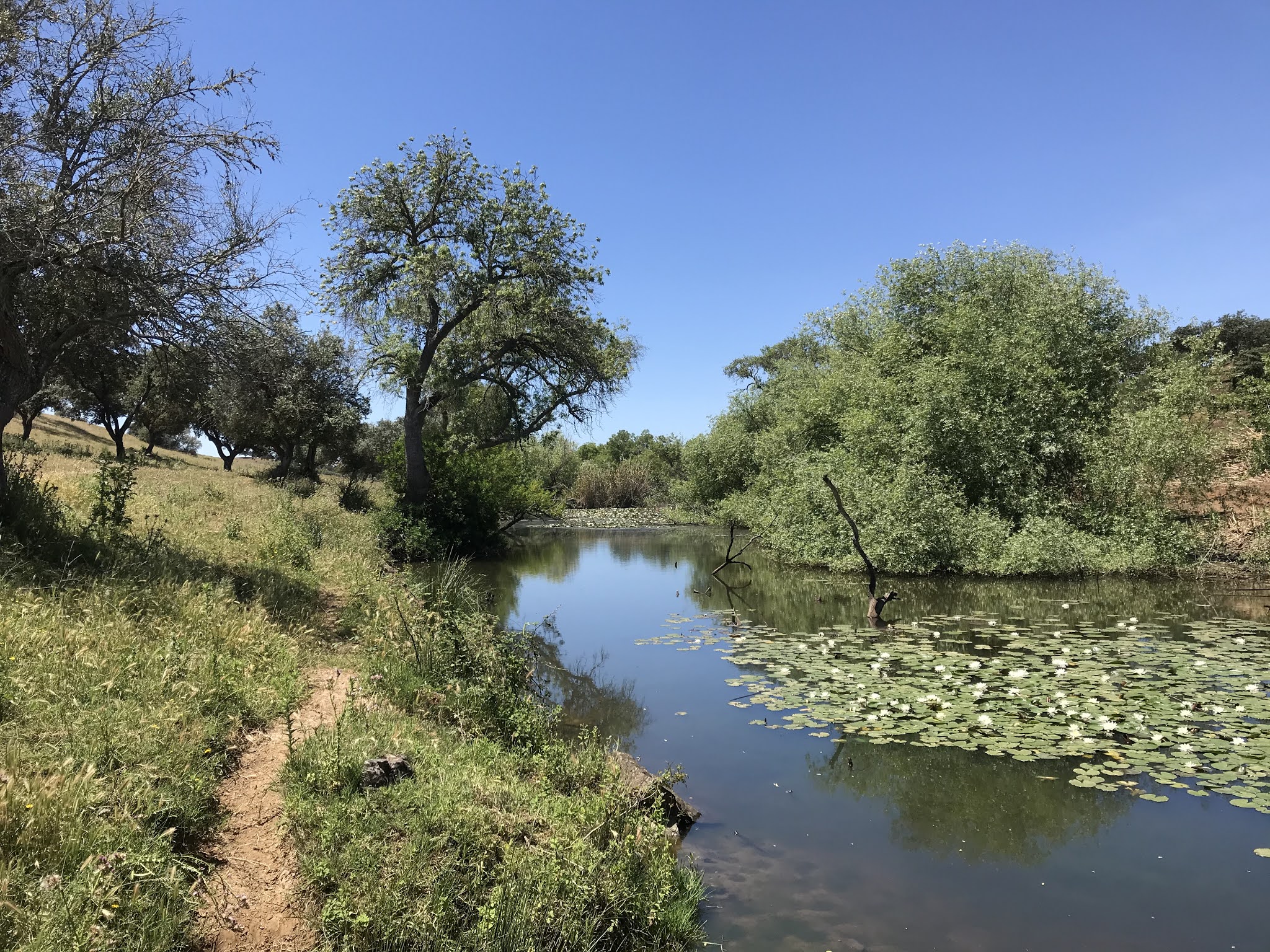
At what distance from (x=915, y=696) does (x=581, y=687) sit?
4.52 m

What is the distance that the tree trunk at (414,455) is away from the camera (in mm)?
23547

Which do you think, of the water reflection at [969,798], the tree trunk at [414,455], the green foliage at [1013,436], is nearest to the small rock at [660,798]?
the water reflection at [969,798]

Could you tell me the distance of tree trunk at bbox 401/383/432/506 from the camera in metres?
23.5

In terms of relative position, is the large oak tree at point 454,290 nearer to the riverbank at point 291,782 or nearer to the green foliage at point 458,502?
the green foliage at point 458,502

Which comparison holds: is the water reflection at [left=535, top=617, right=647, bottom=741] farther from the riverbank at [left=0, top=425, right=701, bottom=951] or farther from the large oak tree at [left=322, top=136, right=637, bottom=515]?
the large oak tree at [left=322, top=136, right=637, bottom=515]

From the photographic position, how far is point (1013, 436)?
20016 mm

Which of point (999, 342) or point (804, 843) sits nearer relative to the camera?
point (804, 843)

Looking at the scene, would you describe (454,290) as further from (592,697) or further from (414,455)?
(592,697)

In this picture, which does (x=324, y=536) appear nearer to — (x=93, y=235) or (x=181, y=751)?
(x=93, y=235)

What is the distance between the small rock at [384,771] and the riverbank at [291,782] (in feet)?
0.23

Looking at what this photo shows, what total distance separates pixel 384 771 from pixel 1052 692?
7.72 metres

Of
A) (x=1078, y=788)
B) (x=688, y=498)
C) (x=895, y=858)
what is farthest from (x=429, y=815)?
(x=688, y=498)

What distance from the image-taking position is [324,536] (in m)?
16.7

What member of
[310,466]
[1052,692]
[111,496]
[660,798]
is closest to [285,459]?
[310,466]
